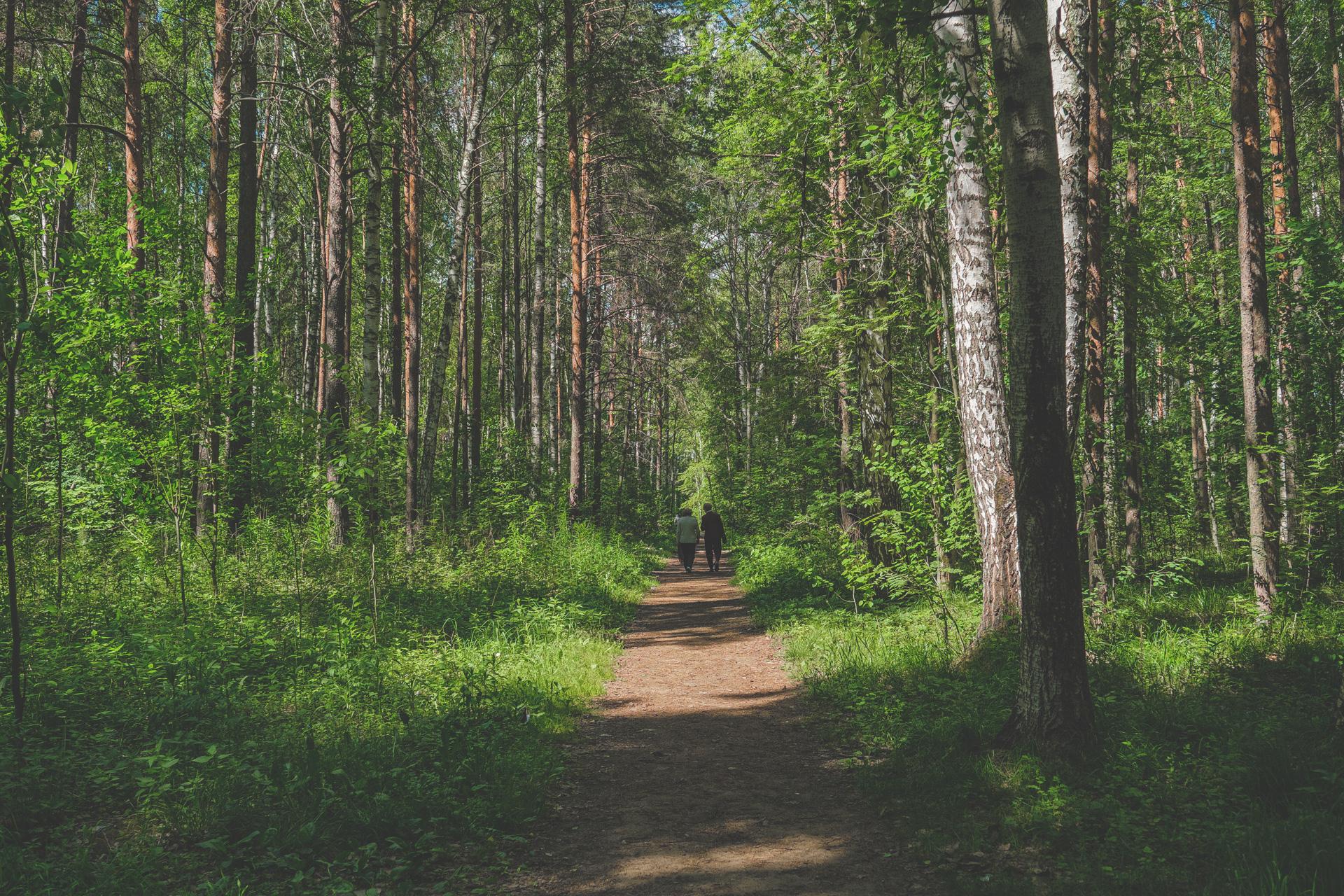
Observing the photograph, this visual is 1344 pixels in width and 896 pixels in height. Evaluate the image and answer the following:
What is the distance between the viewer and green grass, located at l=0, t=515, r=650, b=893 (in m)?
4.11

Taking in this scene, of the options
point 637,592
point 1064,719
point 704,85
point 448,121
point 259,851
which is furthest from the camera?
point 448,121

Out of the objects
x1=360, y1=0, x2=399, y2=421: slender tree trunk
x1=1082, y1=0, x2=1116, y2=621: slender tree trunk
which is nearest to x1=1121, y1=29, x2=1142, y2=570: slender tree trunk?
x1=1082, y1=0, x2=1116, y2=621: slender tree trunk

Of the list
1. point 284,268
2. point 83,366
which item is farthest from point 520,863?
point 284,268

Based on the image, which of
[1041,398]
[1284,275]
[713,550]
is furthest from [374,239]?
[1284,275]

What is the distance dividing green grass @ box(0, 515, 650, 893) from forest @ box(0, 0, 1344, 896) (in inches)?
1.6

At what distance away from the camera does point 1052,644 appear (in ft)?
15.5

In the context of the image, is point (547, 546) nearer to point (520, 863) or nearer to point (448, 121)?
point (520, 863)

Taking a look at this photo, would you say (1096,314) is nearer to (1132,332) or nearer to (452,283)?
(1132,332)

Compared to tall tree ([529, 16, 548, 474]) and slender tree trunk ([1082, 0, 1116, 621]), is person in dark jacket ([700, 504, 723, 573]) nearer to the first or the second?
tall tree ([529, 16, 548, 474])

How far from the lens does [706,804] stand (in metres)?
5.16

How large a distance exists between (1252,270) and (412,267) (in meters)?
16.9

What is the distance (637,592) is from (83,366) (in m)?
10.1

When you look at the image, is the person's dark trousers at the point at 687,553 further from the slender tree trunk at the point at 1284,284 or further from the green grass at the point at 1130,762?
the slender tree trunk at the point at 1284,284

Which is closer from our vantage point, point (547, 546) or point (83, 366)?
point (83, 366)
